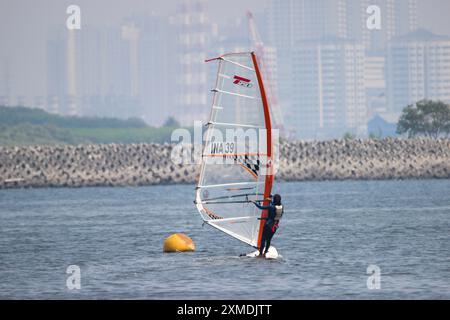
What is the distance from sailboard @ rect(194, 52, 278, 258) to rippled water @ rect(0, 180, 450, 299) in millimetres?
1495

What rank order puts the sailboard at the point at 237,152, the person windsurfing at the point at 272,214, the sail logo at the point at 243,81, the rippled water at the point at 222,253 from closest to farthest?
the rippled water at the point at 222,253
the person windsurfing at the point at 272,214
the sailboard at the point at 237,152
the sail logo at the point at 243,81

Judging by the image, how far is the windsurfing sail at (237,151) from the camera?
31781 millimetres

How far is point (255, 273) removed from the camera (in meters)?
31.0

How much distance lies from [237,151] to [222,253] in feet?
19.0

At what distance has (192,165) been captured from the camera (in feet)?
331

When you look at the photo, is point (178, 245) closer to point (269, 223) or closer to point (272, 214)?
point (269, 223)

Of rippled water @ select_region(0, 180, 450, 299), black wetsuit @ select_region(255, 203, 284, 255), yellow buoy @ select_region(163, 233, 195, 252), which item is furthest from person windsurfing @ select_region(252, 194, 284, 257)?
yellow buoy @ select_region(163, 233, 195, 252)

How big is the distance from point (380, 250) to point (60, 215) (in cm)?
2536

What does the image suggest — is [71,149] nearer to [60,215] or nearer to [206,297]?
[60,215]

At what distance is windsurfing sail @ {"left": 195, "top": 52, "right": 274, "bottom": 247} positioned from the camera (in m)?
31.8

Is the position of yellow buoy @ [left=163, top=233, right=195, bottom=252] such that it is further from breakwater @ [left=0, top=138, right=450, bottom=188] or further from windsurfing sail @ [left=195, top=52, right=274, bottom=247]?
breakwater @ [left=0, top=138, right=450, bottom=188]

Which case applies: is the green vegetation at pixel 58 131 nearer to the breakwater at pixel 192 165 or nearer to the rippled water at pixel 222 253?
the breakwater at pixel 192 165

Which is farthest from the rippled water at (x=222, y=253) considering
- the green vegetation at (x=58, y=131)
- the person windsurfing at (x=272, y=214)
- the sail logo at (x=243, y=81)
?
the green vegetation at (x=58, y=131)

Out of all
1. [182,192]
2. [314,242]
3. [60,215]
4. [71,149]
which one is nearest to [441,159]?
[182,192]
